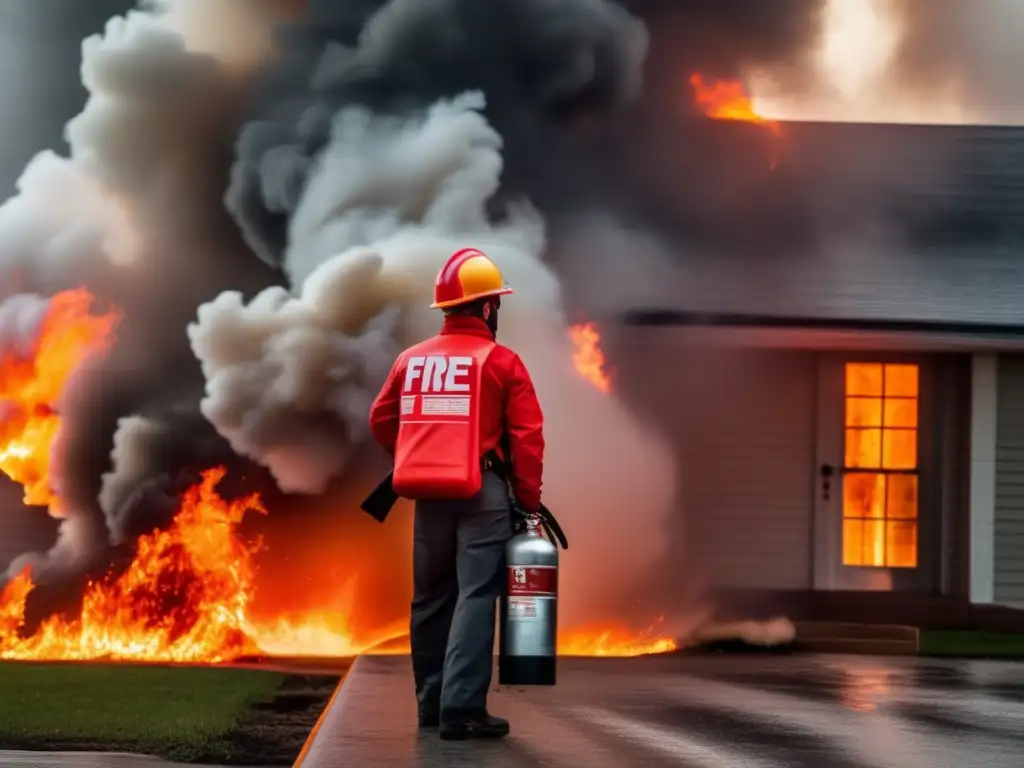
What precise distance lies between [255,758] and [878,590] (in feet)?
21.7

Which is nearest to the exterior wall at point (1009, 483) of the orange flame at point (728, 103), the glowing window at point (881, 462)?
the glowing window at point (881, 462)

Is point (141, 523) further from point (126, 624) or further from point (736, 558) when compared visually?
point (736, 558)

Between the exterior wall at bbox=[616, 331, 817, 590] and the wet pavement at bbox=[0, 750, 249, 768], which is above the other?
the exterior wall at bbox=[616, 331, 817, 590]

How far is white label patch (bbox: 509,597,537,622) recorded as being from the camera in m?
6.18

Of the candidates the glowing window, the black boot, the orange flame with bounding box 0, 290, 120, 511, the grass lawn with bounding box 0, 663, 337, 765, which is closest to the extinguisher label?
the black boot

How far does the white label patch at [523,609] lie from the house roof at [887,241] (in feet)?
20.3

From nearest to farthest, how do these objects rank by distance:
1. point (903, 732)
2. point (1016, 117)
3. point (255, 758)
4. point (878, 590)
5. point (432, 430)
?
point (432, 430) → point (903, 732) → point (255, 758) → point (878, 590) → point (1016, 117)

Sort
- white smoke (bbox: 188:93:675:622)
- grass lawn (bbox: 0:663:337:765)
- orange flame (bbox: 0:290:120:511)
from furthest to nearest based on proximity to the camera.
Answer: orange flame (bbox: 0:290:120:511) → white smoke (bbox: 188:93:675:622) → grass lawn (bbox: 0:663:337:765)

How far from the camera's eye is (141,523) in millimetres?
11258

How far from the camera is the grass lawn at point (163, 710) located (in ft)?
25.6

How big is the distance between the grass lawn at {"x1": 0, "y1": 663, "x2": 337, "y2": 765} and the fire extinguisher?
192 cm

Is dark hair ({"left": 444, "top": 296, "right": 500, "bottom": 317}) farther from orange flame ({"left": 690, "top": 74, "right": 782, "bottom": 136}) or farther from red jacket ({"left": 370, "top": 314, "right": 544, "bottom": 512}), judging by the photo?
orange flame ({"left": 690, "top": 74, "right": 782, "bottom": 136})

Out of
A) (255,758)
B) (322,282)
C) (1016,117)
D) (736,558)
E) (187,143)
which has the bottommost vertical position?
(255,758)

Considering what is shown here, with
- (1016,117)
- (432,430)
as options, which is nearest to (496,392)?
(432,430)
